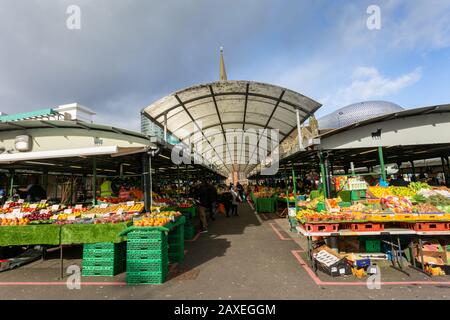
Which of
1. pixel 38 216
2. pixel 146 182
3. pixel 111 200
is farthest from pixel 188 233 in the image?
pixel 38 216

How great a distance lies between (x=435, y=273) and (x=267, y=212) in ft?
33.2

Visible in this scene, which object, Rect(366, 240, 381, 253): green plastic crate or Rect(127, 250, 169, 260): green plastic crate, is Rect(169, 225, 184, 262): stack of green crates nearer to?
Rect(127, 250, 169, 260): green plastic crate

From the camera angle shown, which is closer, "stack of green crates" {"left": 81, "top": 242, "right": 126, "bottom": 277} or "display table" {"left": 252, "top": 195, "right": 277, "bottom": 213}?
"stack of green crates" {"left": 81, "top": 242, "right": 126, "bottom": 277}

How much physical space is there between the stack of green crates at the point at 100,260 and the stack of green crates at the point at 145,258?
64 centimetres

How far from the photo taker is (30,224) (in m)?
5.13

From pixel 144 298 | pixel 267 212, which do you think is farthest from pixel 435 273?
pixel 267 212

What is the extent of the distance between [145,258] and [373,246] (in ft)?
15.6

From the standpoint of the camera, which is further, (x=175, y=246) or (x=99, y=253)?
(x=175, y=246)

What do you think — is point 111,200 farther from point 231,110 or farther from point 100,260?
point 231,110

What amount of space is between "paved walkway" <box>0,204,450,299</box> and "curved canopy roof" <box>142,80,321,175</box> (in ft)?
16.6

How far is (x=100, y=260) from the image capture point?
4.67 metres

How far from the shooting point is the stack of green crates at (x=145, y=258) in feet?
13.7

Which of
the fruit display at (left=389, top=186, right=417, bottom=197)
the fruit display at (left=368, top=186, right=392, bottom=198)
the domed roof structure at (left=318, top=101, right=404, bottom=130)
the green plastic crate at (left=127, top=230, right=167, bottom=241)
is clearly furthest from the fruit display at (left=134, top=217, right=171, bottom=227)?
the domed roof structure at (left=318, top=101, right=404, bottom=130)

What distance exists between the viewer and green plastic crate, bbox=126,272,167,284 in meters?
4.17
